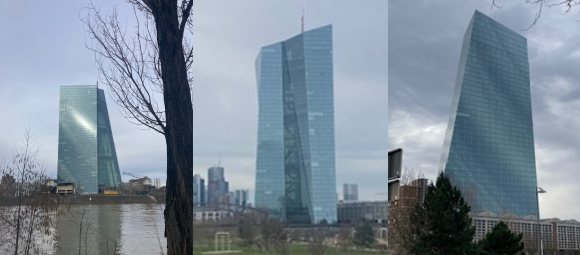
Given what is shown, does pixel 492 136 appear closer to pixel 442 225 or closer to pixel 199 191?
pixel 442 225

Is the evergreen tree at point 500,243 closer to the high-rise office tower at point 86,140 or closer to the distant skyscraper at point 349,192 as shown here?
the high-rise office tower at point 86,140

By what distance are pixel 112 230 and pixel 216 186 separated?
7.89m

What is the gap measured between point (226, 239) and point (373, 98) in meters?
0.60

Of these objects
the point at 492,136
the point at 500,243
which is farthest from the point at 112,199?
the point at 492,136

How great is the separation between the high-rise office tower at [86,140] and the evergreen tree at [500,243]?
9.06 meters

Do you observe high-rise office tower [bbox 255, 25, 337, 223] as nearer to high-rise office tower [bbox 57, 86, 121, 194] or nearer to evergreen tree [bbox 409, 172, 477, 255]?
high-rise office tower [bbox 57, 86, 121, 194]

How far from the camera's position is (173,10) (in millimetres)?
4660

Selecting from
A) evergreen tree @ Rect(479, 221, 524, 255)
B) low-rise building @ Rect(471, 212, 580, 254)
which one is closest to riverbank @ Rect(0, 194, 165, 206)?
evergreen tree @ Rect(479, 221, 524, 255)

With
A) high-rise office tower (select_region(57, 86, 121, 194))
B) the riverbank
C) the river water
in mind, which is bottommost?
the river water

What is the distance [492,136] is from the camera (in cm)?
4612

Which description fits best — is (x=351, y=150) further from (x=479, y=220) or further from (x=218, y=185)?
(x=479, y=220)

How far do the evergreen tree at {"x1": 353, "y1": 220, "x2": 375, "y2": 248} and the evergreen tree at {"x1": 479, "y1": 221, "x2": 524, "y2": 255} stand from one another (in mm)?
13431


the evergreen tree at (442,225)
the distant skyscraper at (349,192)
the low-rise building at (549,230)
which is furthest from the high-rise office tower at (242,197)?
the low-rise building at (549,230)

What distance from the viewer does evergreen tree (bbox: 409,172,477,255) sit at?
1380cm
